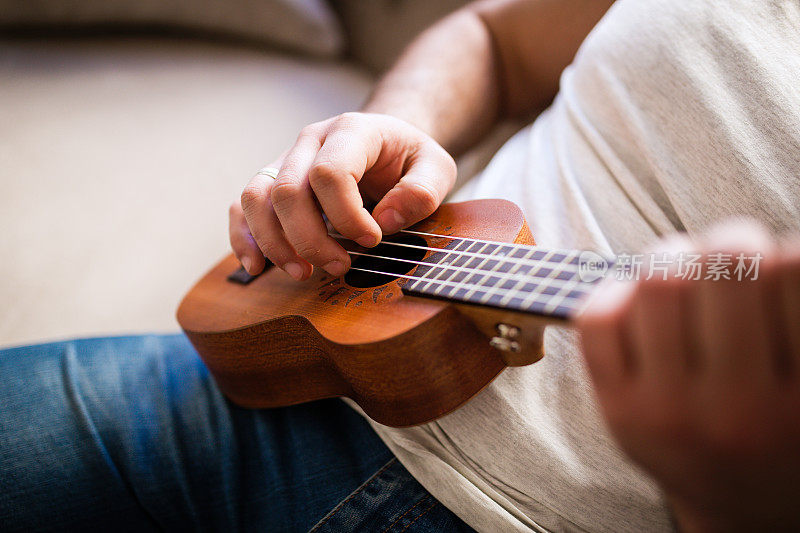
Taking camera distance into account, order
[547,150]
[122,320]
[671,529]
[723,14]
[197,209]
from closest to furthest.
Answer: [671,529]
[723,14]
[547,150]
[122,320]
[197,209]

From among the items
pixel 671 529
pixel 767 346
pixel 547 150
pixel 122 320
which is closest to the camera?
pixel 767 346

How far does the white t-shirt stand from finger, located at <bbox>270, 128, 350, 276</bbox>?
0.22m

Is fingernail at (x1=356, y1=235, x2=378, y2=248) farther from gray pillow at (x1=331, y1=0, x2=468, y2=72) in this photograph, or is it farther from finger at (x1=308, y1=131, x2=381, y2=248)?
gray pillow at (x1=331, y1=0, x2=468, y2=72)

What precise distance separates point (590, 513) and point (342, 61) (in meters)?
1.51

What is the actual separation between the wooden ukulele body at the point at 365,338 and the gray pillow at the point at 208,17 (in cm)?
101

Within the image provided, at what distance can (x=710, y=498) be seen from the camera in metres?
0.36

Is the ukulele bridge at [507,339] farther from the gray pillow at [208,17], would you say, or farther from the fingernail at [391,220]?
the gray pillow at [208,17]

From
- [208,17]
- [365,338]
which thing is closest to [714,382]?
[365,338]

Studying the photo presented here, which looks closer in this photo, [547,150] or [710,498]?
[710,498]

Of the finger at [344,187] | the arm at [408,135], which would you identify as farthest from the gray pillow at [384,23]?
the finger at [344,187]

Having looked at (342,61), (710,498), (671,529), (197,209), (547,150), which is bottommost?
(671,529)

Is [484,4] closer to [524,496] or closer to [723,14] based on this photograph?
[723,14]

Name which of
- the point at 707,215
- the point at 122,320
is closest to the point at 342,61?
the point at 122,320

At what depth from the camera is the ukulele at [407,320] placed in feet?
1.62
